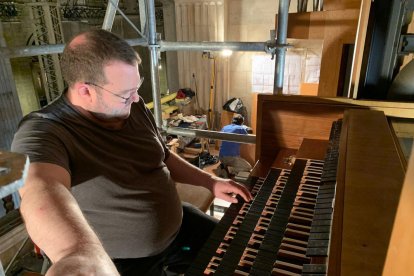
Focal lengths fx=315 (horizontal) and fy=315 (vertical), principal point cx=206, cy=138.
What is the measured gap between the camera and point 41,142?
113 cm

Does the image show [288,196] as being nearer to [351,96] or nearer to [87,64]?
[351,96]

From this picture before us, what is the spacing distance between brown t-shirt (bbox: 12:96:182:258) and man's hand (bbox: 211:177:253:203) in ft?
0.90

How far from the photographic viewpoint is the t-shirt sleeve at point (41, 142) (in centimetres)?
108

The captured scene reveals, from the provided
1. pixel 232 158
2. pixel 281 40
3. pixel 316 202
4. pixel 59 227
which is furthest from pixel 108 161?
pixel 232 158

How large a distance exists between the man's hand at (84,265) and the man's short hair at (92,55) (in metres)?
0.80

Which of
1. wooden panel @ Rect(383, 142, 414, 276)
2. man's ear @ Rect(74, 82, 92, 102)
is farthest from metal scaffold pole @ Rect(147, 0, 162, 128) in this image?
wooden panel @ Rect(383, 142, 414, 276)

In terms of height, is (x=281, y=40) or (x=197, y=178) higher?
(x=281, y=40)

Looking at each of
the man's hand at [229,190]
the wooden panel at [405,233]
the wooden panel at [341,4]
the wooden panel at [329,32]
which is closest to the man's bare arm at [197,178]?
the man's hand at [229,190]

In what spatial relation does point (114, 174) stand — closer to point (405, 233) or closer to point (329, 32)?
point (405, 233)

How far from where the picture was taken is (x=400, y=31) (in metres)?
1.79

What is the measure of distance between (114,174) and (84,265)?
29.5 inches

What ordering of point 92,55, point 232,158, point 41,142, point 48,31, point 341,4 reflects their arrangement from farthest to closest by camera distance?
1. point 48,31
2. point 232,158
3. point 341,4
4. point 92,55
5. point 41,142

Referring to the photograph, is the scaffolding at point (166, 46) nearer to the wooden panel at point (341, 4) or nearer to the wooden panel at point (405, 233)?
the wooden panel at point (341, 4)

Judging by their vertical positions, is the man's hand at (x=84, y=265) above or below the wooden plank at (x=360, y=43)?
below
